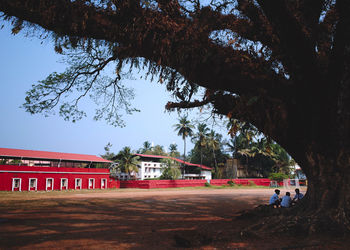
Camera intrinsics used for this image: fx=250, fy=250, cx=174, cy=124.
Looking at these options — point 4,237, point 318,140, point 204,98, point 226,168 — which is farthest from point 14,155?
point 226,168

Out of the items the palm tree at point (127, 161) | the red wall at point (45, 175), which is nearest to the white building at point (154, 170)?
the palm tree at point (127, 161)

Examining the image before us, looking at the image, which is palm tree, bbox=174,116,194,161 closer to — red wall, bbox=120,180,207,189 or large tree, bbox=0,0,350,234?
red wall, bbox=120,180,207,189

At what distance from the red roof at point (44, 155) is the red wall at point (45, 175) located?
5.62 feet

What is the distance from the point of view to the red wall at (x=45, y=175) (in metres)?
28.2

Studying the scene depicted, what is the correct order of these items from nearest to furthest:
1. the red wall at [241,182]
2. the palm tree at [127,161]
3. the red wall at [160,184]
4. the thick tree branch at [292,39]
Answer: the thick tree branch at [292,39]
the red wall at [160,184]
the red wall at [241,182]
the palm tree at [127,161]

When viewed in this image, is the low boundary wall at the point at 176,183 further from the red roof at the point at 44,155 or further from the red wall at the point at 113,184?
the red roof at the point at 44,155

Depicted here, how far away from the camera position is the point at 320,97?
5547 millimetres

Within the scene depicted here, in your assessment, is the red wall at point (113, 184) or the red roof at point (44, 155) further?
the red wall at point (113, 184)

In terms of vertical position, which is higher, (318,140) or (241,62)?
(241,62)

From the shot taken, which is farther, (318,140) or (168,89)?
(168,89)

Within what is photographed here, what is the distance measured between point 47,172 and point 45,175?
1.38ft

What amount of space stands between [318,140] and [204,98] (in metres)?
2.88

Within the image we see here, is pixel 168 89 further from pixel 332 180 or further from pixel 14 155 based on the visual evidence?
pixel 14 155

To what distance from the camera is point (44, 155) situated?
33.6 m
